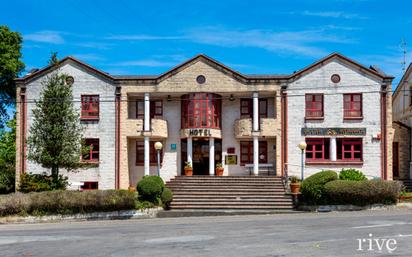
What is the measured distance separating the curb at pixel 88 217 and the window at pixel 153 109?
29.8ft

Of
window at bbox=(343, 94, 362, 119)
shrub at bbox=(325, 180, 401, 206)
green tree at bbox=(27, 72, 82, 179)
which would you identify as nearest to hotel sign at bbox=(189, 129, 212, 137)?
green tree at bbox=(27, 72, 82, 179)

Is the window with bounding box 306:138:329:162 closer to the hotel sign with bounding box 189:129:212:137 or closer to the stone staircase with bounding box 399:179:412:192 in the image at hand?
the stone staircase with bounding box 399:179:412:192

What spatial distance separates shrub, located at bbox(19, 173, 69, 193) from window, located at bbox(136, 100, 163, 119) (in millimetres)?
7319

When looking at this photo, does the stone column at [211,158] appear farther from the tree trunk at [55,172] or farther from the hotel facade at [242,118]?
the tree trunk at [55,172]

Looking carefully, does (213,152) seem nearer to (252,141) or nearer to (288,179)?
(252,141)

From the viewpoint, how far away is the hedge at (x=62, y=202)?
24.5 meters

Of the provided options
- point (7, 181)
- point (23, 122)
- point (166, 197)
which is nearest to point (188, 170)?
point (166, 197)

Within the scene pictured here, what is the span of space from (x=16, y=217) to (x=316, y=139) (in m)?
17.2

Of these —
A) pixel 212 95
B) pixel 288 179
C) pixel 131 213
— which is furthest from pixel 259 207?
pixel 212 95

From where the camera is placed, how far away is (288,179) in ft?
98.4

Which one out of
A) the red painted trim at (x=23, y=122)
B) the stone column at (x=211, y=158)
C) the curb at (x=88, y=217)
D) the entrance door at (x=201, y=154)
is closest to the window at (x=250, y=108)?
the entrance door at (x=201, y=154)

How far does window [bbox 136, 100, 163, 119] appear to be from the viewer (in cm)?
3350

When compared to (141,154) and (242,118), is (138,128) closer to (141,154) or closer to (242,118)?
(141,154)

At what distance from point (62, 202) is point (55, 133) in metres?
3.86
